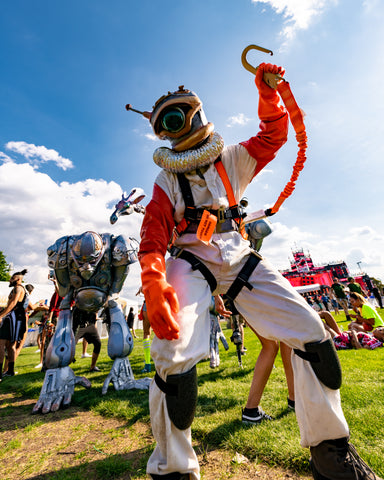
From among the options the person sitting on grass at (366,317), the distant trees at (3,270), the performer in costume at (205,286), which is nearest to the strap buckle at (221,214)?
the performer in costume at (205,286)

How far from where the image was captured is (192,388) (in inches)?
48.9

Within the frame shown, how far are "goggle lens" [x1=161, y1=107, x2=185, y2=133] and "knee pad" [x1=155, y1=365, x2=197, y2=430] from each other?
1.69m

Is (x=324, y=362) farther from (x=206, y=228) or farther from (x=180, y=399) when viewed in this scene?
(x=206, y=228)

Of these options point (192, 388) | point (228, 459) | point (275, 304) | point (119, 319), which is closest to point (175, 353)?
point (192, 388)

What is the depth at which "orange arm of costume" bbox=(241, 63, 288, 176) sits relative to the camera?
1.69m

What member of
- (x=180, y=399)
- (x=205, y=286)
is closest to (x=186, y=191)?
(x=205, y=286)

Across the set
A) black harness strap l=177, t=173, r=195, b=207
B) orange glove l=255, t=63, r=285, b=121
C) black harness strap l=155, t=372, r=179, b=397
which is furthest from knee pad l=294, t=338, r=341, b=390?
orange glove l=255, t=63, r=285, b=121

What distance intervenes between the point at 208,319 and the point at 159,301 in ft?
1.22

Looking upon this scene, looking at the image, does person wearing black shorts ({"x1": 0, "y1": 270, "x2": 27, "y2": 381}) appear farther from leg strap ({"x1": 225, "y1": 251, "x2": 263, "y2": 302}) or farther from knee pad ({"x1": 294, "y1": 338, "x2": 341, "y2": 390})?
knee pad ({"x1": 294, "y1": 338, "x2": 341, "y2": 390})

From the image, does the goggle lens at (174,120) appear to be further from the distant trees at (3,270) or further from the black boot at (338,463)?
the distant trees at (3,270)

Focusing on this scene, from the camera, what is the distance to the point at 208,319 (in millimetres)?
1479

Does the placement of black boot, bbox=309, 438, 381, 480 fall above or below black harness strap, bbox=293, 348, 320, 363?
below

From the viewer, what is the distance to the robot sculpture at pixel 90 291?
338 cm

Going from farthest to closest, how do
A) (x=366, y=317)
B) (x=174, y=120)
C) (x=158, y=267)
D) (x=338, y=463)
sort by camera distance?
(x=366, y=317), (x=174, y=120), (x=158, y=267), (x=338, y=463)
